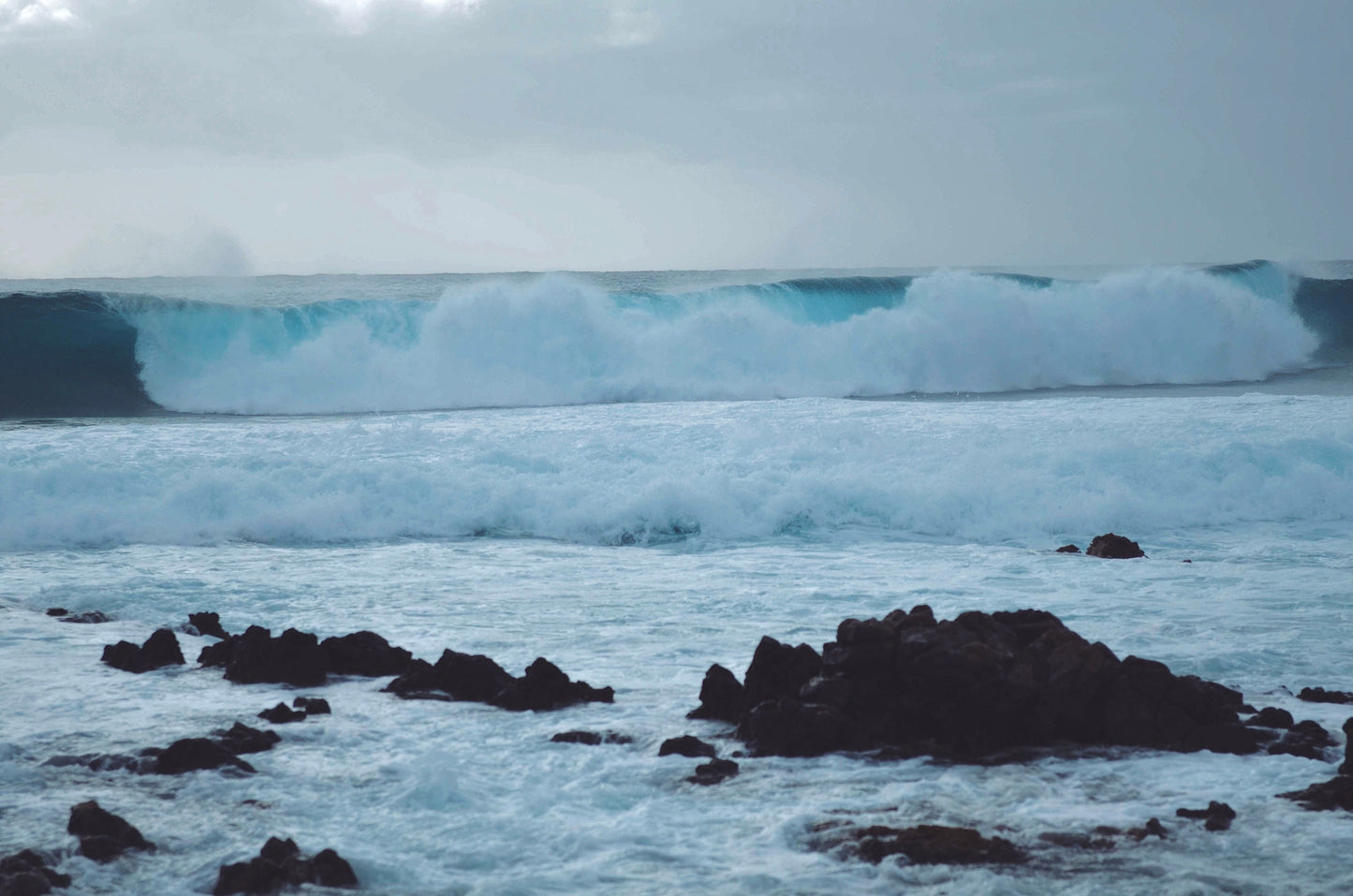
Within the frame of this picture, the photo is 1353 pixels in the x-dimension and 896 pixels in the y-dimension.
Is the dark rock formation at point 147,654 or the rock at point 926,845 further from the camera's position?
the dark rock formation at point 147,654

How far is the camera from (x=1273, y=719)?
5.83 meters

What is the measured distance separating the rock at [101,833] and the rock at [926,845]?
8.25 ft

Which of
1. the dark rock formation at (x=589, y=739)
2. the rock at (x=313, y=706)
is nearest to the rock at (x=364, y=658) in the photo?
the rock at (x=313, y=706)

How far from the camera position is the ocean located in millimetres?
4734

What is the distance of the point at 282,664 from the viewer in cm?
686

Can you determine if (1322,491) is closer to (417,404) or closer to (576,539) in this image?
(576,539)

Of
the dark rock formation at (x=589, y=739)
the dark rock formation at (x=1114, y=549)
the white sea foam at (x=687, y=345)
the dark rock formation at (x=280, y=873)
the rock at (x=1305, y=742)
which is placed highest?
the white sea foam at (x=687, y=345)

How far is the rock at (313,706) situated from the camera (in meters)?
6.21

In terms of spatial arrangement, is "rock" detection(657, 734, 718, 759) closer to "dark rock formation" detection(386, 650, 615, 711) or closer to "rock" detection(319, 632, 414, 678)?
"dark rock formation" detection(386, 650, 615, 711)

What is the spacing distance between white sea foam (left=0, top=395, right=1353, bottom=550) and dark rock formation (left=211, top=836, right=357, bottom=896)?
7871 mm

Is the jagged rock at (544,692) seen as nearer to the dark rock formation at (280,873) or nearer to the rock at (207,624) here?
the dark rock formation at (280,873)

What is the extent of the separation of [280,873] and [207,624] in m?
4.22

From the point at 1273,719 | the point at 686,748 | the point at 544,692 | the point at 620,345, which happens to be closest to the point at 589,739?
the point at 686,748

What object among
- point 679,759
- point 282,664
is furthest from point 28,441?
point 679,759
